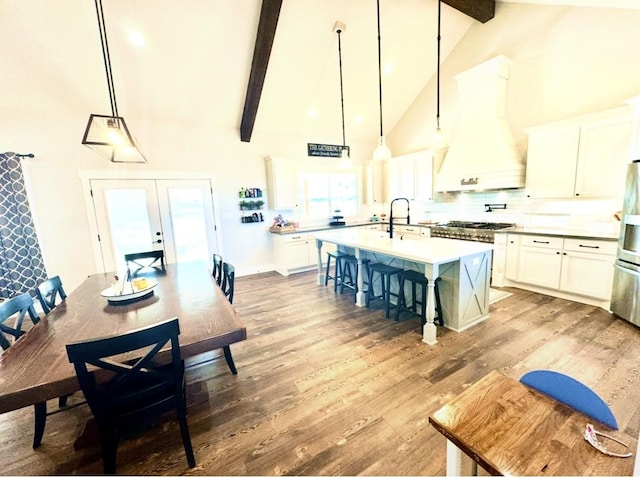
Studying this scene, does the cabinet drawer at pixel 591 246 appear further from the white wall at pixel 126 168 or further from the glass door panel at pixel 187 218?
the glass door panel at pixel 187 218

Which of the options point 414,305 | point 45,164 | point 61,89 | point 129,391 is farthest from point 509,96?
point 45,164

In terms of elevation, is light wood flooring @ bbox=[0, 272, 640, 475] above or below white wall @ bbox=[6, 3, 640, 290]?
below

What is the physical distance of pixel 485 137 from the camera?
4395 millimetres

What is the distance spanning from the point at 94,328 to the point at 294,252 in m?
3.83

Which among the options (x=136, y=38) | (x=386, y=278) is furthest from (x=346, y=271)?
(x=136, y=38)

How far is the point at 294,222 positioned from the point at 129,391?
4551mm

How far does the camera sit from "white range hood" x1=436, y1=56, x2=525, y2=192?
420cm

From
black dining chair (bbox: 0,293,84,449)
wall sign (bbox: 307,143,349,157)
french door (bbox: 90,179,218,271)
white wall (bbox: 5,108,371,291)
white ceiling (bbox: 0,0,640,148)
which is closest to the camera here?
black dining chair (bbox: 0,293,84,449)

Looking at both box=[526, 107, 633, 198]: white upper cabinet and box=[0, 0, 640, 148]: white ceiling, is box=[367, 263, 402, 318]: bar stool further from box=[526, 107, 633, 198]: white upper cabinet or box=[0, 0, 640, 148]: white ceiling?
box=[0, 0, 640, 148]: white ceiling

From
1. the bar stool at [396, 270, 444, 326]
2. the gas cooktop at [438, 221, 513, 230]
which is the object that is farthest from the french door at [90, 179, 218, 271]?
the gas cooktop at [438, 221, 513, 230]

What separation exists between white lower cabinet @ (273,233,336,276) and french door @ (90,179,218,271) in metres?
1.24

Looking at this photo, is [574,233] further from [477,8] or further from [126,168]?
[126,168]

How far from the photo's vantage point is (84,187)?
13.7 feet

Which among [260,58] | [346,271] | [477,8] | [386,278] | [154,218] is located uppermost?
[477,8]
